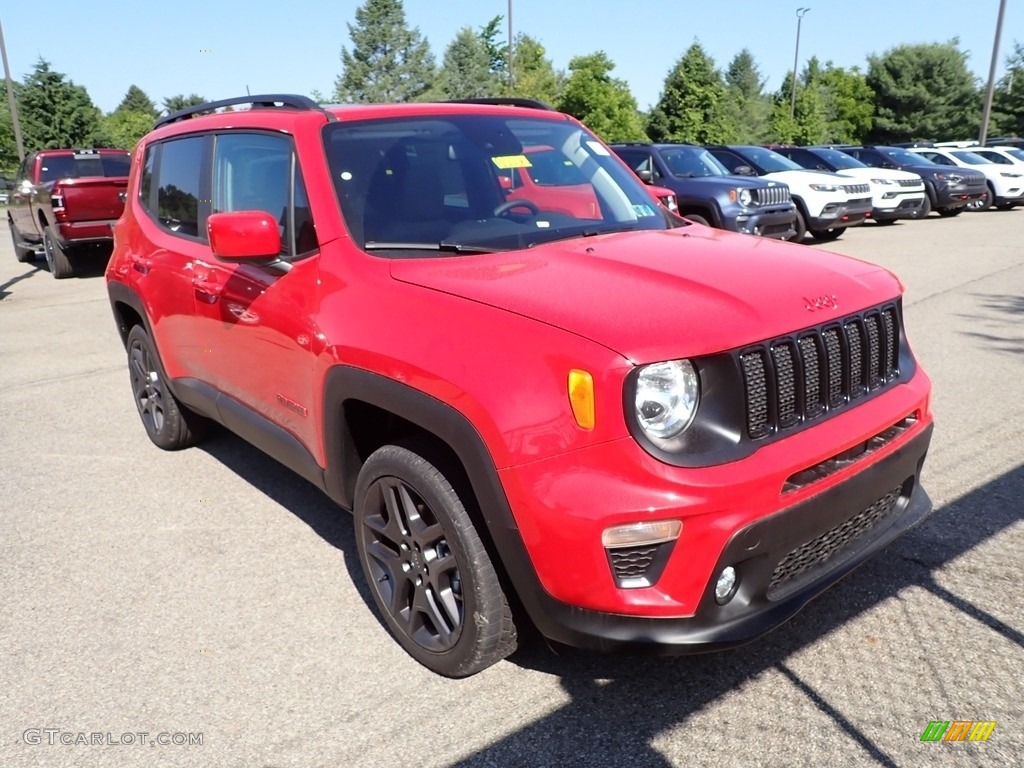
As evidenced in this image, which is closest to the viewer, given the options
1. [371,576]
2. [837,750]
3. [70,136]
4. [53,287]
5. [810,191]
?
[837,750]

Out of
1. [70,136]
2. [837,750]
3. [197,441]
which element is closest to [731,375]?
[837,750]

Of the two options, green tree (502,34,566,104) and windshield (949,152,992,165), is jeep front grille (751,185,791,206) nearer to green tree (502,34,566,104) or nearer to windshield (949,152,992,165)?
windshield (949,152,992,165)

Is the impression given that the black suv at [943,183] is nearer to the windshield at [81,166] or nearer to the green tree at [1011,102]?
the windshield at [81,166]

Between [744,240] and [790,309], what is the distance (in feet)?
2.98

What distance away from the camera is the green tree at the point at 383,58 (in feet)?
230

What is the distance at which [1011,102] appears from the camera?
5038 cm

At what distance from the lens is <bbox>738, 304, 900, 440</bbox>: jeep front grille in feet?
8.04

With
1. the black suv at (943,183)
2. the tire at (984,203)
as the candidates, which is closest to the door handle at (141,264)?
the black suv at (943,183)

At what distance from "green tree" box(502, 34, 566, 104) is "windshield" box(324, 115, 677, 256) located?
3531cm

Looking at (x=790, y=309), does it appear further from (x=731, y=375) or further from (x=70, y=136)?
(x=70, y=136)

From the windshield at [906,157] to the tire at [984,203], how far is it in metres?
1.31

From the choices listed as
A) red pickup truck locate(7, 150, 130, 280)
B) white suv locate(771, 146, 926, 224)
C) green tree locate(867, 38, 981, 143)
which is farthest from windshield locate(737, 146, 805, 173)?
green tree locate(867, 38, 981, 143)

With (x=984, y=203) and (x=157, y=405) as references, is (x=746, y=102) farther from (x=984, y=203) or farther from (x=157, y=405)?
(x=157, y=405)

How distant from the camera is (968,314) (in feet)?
27.2
